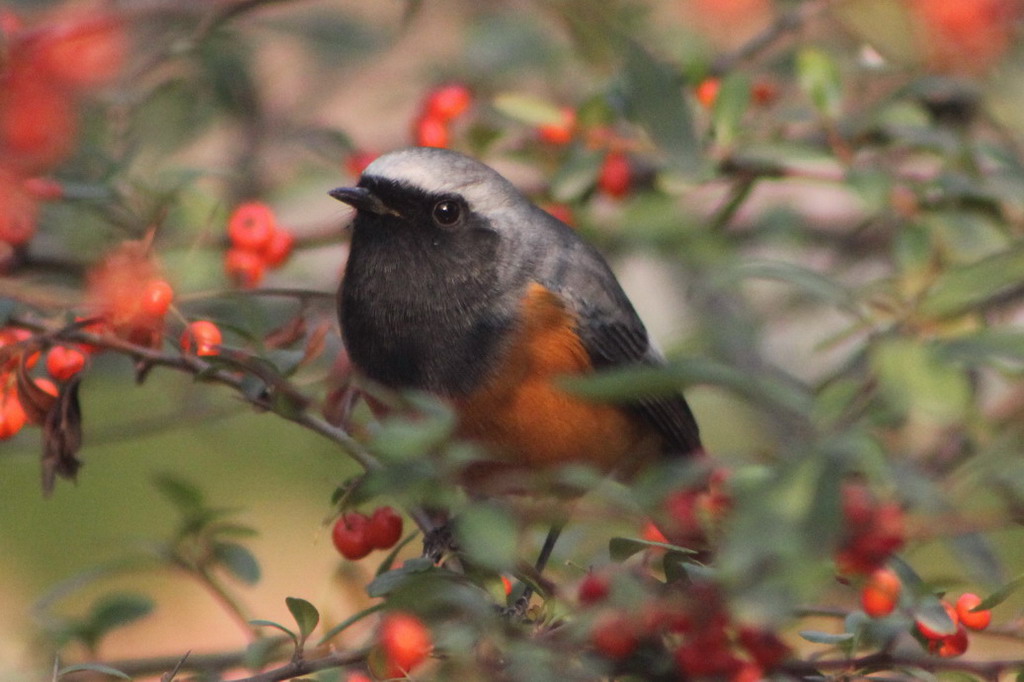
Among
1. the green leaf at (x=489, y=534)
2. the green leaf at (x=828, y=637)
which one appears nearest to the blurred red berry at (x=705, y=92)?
the green leaf at (x=828, y=637)

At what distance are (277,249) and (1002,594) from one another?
2.08 meters

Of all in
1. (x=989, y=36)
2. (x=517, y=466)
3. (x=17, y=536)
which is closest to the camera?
(x=989, y=36)

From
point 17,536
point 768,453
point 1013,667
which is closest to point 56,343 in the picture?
point 768,453

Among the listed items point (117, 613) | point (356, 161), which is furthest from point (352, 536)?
point (356, 161)

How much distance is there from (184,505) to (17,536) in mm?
4008

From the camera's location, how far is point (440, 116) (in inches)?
159

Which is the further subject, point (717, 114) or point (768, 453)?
point (717, 114)

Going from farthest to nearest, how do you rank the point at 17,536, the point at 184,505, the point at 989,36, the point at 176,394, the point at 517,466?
the point at 17,536, the point at 176,394, the point at 517,466, the point at 184,505, the point at 989,36

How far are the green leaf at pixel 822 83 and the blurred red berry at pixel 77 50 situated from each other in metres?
1.93

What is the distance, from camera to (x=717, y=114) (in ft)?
11.8

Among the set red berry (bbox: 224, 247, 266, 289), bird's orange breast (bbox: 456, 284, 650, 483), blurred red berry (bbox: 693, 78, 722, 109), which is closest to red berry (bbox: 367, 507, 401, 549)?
bird's orange breast (bbox: 456, 284, 650, 483)

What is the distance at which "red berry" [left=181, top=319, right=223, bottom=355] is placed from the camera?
8.26ft

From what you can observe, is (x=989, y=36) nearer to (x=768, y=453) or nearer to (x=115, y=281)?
(x=768, y=453)

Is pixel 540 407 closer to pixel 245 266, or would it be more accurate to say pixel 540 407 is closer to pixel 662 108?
pixel 245 266
